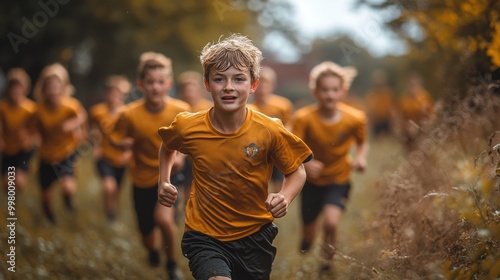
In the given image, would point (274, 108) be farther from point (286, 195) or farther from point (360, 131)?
point (286, 195)

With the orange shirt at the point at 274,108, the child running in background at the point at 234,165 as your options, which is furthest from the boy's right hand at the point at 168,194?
the orange shirt at the point at 274,108

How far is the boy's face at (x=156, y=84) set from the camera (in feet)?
23.5

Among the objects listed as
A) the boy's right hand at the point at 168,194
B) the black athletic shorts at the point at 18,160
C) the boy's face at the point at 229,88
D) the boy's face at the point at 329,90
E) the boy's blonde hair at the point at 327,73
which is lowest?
the boy's right hand at the point at 168,194

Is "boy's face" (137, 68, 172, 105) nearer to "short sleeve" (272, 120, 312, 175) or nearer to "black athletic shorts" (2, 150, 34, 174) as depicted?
"short sleeve" (272, 120, 312, 175)

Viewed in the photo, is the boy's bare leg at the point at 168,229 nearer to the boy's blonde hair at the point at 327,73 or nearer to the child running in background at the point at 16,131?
the boy's blonde hair at the point at 327,73

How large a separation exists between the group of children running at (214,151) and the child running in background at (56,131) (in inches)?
0.7

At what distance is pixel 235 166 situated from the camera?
A: 464 cm

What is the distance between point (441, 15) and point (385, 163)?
287cm

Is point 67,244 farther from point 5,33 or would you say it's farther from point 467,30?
point 5,33

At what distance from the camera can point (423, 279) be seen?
183 inches

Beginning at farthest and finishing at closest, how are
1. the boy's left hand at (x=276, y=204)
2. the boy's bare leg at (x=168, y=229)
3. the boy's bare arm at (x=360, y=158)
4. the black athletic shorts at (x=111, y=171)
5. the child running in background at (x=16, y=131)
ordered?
the black athletic shorts at (x=111, y=171)
the child running in background at (x=16, y=131)
the boy's bare arm at (x=360, y=158)
the boy's bare leg at (x=168, y=229)
the boy's left hand at (x=276, y=204)

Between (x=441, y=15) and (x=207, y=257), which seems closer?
(x=207, y=257)

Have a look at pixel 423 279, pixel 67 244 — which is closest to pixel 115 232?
pixel 67 244

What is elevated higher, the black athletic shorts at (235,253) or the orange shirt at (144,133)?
the orange shirt at (144,133)
